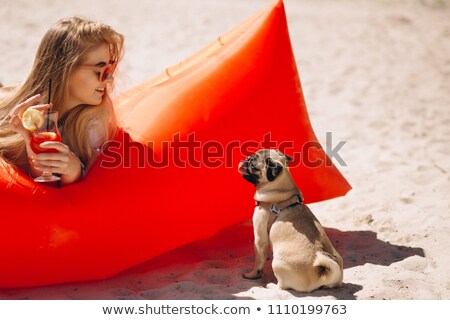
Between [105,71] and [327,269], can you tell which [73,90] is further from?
[327,269]

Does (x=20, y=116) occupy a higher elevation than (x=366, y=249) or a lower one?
higher

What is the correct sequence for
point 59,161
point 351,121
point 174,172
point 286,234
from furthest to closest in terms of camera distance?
point 351,121 → point 174,172 → point 286,234 → point 59,161

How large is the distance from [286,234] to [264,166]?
393 millimetres

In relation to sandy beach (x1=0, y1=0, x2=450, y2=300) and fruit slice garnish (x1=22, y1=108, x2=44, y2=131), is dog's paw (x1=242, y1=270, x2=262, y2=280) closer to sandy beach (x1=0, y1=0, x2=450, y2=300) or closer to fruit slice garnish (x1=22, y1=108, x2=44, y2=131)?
sandy beach (x1=0, y1=0, x2=450, y2=300)

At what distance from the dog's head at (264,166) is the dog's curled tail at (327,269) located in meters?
0.50

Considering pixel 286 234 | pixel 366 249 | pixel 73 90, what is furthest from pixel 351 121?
pixel 73 90

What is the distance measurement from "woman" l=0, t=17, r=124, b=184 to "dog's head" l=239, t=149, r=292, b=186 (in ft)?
2.90

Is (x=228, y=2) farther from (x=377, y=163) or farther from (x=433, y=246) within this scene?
(x=433, y=246)

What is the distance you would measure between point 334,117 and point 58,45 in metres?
4.09

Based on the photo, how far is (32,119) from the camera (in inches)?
113

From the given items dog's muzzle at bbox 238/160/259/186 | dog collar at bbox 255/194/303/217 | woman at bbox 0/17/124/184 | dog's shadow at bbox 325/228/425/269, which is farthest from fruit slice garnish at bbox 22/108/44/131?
dog's shadow at bbox 325/228/425/269

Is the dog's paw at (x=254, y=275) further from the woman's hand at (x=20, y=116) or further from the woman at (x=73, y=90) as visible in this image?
the woman's hand at (x=20, y=116)

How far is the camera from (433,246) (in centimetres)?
384

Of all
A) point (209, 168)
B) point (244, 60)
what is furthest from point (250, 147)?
point (244, 60)
